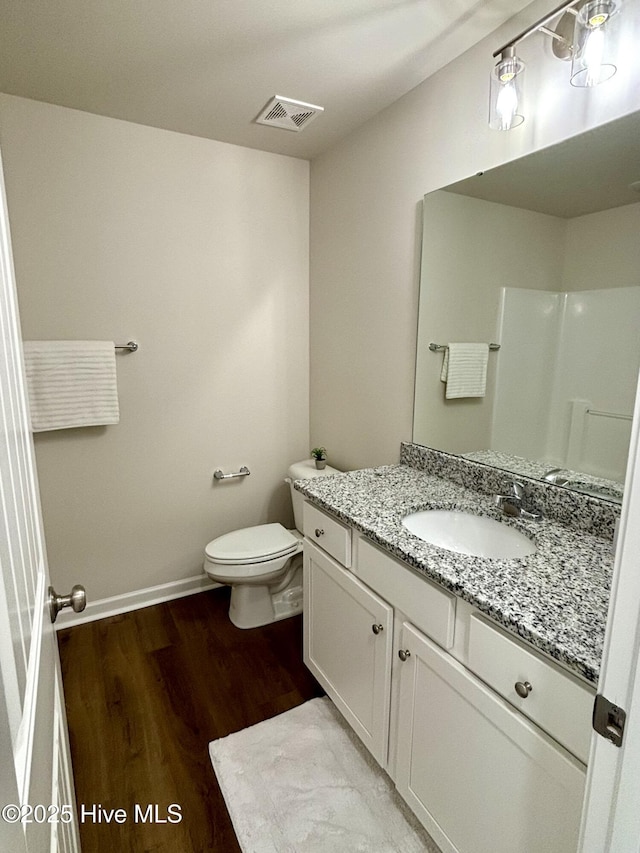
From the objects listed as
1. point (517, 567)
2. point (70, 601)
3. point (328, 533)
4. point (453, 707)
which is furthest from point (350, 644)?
point (70, 601)

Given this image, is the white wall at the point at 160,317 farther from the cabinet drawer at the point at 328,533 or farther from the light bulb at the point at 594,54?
the light bulb at the point at 594,54

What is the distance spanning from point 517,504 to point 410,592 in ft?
1.60

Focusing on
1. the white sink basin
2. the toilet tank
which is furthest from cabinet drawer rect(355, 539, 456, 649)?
the toilet tank

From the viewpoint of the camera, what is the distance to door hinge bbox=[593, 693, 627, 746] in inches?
20.3

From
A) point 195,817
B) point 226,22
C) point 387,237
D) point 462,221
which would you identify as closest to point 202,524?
point 195,817

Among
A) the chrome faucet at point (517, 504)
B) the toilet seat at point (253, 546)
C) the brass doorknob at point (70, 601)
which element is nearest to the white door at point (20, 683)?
the brass doorknob at point (70, 601)

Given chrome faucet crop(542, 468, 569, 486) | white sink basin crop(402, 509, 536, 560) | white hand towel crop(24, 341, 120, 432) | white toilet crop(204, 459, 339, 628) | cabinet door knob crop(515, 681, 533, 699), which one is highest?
white hand towel crop(24, 341, 120, 432)

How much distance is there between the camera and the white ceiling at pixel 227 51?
134cm

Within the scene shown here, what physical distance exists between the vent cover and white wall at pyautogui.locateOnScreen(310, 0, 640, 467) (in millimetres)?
253

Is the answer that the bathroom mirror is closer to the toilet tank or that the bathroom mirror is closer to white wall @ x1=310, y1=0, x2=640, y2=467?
white wall @ x1=310, y1=0, x2=640, y2=467

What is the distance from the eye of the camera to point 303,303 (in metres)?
2.59

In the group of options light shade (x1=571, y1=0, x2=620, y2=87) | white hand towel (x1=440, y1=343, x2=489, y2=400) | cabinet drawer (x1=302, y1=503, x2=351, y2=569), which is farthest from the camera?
white hand towel (x1=440, y1=343, x2=489, y2=400)

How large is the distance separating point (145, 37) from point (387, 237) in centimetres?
110

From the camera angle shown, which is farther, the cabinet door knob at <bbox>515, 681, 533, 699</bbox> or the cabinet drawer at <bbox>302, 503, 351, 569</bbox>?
the cabinet drawer at <bbox>302, 503, 351, 569</bbox>
